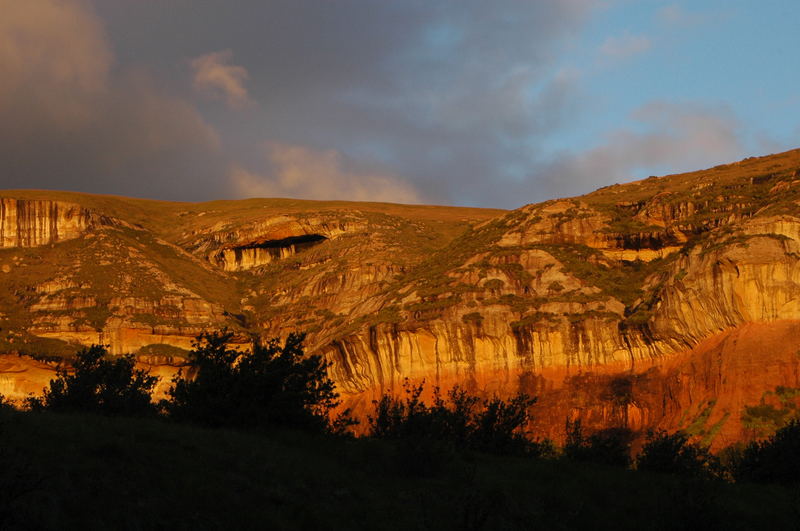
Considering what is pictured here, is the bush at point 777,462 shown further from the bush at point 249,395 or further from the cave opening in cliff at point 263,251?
the cave opening in cliff at point 263,251

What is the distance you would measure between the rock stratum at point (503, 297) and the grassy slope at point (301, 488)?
27.5 m

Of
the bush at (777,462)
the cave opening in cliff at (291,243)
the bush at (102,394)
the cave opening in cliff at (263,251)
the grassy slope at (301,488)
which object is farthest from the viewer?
the cave opening in cliff at (291,243)

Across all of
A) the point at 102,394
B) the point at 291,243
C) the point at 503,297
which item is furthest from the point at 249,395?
the point at 291,243

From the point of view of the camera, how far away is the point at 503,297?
63.3m

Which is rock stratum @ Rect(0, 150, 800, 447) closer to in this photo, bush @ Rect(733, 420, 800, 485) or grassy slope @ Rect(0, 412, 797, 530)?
bush @ Rect(733, 420, 800, 485)

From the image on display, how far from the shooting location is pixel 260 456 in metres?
19.2

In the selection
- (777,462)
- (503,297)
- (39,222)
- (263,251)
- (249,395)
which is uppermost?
(39,222)

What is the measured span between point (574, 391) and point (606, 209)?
23954 mm

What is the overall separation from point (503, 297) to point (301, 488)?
1856 inches

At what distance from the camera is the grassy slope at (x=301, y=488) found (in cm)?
1425

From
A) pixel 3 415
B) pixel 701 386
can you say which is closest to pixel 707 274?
pixel 701 386

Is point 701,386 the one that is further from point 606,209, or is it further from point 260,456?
point 260,456

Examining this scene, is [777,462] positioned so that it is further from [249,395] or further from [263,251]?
[263,251]

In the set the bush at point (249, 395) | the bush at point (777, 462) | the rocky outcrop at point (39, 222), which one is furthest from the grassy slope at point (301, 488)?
the rocky outcrop at point (39, 222)
